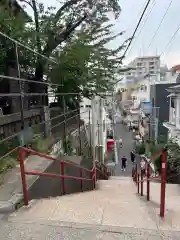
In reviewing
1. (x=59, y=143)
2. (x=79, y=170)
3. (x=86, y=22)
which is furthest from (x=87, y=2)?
(x=79, y=170)

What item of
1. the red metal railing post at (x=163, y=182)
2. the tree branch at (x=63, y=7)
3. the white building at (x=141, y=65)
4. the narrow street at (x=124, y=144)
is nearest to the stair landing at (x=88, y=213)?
the red metal railing post at (x=163, y=182)

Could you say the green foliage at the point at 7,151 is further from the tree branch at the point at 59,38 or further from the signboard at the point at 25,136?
the tree branch at the point at 59,38

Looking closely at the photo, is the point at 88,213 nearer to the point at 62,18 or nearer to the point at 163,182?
the point at 163,182

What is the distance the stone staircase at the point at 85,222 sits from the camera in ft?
7.16

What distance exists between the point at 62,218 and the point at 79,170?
285 cm

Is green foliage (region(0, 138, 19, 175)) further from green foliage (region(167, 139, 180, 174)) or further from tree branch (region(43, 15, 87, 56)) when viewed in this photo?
green foliage (region(167, 139, 180, 174))

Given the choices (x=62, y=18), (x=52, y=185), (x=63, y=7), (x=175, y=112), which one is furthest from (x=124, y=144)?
(x=52, y=185)

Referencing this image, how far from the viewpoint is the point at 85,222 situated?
Result: 8.04 ft

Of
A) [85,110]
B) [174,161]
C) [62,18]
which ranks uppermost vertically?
[62,18]

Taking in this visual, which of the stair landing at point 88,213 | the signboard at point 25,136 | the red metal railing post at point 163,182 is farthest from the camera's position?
the signboard at point 25,136

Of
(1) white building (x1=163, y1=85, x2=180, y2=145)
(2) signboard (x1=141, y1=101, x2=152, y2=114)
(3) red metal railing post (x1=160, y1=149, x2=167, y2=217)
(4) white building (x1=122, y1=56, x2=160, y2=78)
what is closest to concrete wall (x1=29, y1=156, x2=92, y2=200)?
(3) red metal railing post (x1=160, y1=149, x2=167, y2=217)

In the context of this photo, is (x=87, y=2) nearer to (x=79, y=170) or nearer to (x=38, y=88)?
(x=38, y=88)

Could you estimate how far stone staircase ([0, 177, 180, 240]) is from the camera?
2182 mm

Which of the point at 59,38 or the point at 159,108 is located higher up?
the point at 59,38
